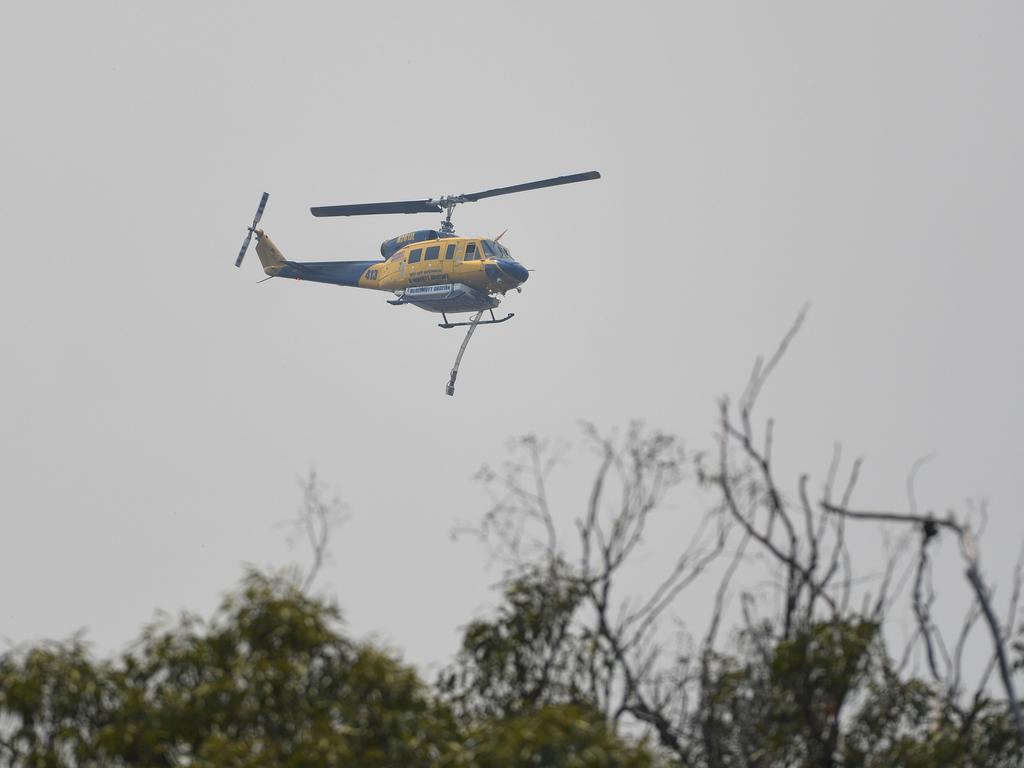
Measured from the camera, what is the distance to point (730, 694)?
25531 mm

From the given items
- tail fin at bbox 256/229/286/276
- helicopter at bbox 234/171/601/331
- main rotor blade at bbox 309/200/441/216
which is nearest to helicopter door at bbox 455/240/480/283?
helicopter at bbox 234/171/601/331

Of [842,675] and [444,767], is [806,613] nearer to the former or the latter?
[842,675]

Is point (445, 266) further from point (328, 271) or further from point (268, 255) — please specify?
point (268, 255)

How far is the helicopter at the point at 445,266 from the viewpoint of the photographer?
48.5 meters

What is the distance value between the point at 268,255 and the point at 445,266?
1341 centimetres

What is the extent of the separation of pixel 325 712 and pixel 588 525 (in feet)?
25.7

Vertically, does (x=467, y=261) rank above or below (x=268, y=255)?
below

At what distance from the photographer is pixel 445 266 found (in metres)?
49.3

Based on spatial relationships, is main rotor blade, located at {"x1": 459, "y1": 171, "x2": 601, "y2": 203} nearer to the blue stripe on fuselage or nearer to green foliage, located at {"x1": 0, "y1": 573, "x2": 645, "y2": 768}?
the blue stripe on fuselage

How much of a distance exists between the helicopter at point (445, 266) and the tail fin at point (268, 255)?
6.31 m

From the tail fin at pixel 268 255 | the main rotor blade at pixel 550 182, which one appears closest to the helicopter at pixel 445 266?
the main rotor blade at pixel 550 182

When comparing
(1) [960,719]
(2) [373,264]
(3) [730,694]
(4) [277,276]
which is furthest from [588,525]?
(4) [277,276]

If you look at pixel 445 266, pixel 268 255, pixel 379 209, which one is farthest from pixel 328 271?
pixel 445 266

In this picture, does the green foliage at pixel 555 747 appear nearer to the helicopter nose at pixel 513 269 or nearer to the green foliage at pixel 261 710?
the green foliage at pixel 261 710
